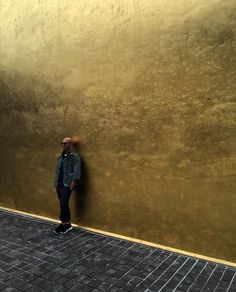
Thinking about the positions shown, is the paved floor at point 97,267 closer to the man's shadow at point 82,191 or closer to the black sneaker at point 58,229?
the black sneaker at point 58,229

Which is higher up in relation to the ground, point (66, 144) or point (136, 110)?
point (136, 110)

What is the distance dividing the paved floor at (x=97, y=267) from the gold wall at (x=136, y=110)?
347 millimetres

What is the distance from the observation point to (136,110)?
5.09m

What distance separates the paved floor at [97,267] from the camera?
12.5 feet

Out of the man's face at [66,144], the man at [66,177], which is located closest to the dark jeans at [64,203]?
the man at [66,177]

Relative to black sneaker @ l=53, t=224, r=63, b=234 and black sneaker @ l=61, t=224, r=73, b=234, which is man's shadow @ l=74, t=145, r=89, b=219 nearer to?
black sneaker @ l=61, t=224, r=73, b=234

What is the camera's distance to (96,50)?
5.54 m

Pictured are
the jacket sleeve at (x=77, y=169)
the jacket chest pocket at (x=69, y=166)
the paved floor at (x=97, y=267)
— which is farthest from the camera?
the jacket chest pocket at (x=69, y=166)

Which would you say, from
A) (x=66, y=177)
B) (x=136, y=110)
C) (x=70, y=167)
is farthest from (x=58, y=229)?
(x=136, y=110)

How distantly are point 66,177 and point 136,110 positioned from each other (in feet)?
6.15

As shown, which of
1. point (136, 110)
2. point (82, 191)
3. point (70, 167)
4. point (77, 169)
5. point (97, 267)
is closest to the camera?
point (97, 267)

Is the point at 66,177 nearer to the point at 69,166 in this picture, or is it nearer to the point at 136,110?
the point at 69,166

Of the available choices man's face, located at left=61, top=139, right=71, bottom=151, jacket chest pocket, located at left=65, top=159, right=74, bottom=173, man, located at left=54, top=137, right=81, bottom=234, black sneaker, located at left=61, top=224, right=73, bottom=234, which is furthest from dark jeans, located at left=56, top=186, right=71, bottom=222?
man's face, located at left=61, top=139, right=71, bottom=151

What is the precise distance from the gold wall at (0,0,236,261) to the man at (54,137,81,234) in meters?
0.24
